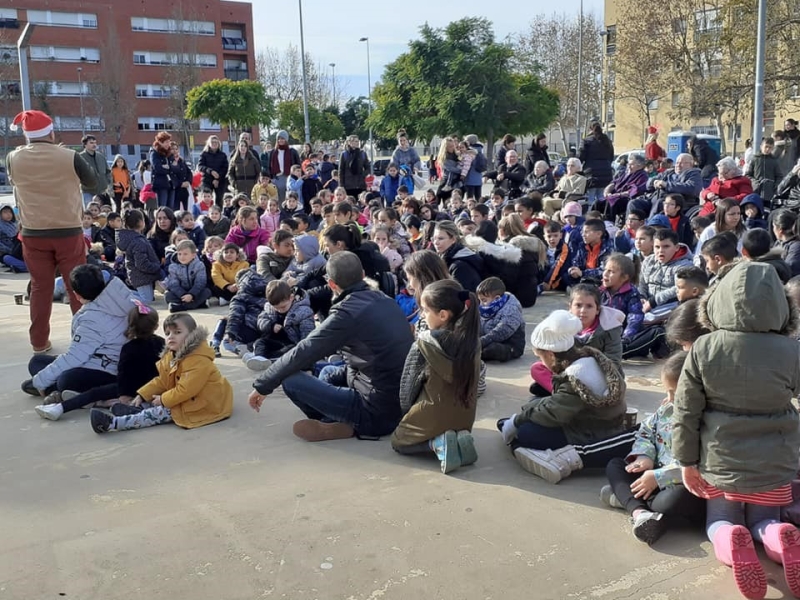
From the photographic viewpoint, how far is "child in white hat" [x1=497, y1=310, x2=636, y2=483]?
13.6ft

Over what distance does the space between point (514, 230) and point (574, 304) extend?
408 centimetres

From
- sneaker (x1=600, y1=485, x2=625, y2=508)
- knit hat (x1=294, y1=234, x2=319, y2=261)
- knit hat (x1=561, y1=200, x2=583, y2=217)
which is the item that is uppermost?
knit hat (x1=561, y1=200, x2=583, y2=217)

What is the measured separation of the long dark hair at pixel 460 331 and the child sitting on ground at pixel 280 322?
2677 mm

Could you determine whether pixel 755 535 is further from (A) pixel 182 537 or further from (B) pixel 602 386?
(A) pixel 182 537

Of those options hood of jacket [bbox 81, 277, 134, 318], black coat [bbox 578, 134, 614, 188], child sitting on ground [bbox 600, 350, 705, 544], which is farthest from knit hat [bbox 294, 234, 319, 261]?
black coat [bbox 578, 134, 614, 188]

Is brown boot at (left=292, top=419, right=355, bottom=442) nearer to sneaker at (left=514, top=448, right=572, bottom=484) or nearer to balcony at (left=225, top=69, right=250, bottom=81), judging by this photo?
sneaker at (left=514, top=448, right=572, bottom=484)

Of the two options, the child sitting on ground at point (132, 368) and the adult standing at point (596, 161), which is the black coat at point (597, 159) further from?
the child sitting on ground at point (132, 368)

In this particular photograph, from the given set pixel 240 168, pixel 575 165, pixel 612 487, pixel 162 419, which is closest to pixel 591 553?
pixel 612 487

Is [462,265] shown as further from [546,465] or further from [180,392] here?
[546,465]

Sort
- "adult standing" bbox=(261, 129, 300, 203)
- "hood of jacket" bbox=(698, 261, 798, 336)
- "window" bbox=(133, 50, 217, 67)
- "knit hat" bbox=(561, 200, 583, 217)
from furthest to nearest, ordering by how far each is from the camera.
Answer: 1. "window" bbox=(133, 50, 217, 67)
2. "adult standing" bbox=(261, 129, 300, 203)
3. "knit hat" bbox=(561, 200, 583, 217)
4. "hood of jacket" bbox=(698, 261, 798, 336)

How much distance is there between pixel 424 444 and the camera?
4531mm

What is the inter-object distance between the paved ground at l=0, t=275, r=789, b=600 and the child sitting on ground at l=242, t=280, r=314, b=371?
5.85 feet

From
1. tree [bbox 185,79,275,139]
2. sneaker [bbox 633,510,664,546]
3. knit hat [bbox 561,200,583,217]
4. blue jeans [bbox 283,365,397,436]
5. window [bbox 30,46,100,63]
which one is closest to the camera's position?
sneaker [bbox 633,510,664,546]

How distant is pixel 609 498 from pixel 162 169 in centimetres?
1241
